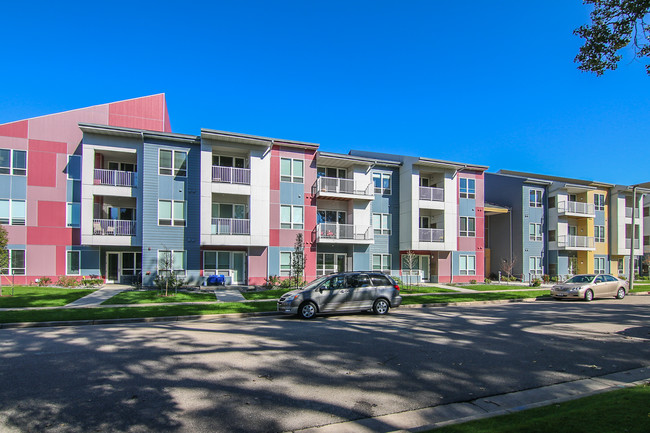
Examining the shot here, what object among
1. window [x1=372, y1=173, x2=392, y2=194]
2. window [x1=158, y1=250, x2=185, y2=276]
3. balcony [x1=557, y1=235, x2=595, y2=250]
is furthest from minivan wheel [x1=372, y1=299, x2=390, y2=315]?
balcony [x1=557, y1=235, x2=595, y2=250]

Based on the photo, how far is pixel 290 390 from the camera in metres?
5.75

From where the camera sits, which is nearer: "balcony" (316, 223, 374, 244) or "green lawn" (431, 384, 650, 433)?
"green lawn" (431, 384, 650, 433)

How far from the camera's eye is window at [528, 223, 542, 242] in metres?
34.3

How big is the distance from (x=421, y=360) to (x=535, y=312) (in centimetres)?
978

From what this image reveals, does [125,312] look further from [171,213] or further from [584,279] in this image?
[584,279]

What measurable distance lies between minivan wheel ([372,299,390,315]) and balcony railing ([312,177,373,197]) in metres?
12.6

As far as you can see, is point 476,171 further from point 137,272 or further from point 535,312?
point 137,272

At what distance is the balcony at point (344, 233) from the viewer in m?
25.6

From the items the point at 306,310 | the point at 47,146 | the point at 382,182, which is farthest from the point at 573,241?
the point at 47,146

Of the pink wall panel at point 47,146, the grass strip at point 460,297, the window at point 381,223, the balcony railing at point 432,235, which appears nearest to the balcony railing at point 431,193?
the balcony railing at point 432,235

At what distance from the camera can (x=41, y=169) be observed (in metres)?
24.1

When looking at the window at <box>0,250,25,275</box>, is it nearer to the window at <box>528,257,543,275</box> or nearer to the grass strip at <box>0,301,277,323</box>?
the grass strip at <box>0,301,277,323</box>

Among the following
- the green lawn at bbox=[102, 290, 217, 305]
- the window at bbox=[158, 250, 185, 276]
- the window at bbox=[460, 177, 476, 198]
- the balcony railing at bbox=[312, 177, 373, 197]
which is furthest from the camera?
the window at bbox=[460, 177, 476, 198]

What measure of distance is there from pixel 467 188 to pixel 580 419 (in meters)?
28.6
